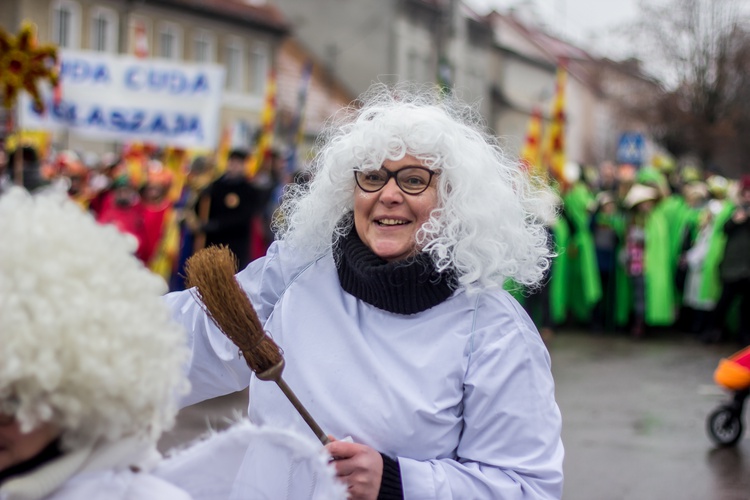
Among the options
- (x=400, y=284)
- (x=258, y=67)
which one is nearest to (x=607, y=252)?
(x=400, y=284)

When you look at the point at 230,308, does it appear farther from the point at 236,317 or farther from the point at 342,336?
the point at 342,336

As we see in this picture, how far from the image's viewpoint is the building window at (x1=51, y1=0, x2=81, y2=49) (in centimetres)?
3077

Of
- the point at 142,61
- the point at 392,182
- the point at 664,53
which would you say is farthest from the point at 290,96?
the point at 392,182

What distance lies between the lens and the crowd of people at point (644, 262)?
12242mm

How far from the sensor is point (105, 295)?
1.50 meters

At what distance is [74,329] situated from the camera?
4.70ft

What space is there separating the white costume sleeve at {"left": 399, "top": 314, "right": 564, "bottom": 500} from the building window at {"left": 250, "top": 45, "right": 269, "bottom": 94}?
37.2 m

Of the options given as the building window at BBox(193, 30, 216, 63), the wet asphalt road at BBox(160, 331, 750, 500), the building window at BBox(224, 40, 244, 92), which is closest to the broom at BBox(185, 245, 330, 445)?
the wet asphalt road at BBox(160, 331, 750, 500)

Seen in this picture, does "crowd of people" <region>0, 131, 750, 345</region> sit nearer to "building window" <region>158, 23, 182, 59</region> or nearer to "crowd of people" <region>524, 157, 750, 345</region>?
"crowd of people" <region>524, 157, 750, 345</region>

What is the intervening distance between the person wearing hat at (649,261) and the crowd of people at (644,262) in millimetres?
13

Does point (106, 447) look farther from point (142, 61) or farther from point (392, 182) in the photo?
point (142, 61)

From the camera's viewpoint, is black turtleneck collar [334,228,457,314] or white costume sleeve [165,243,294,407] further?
white costume sleeve [165,243,294,407]

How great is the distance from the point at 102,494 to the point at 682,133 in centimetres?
3139

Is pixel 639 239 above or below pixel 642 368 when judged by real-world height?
above
